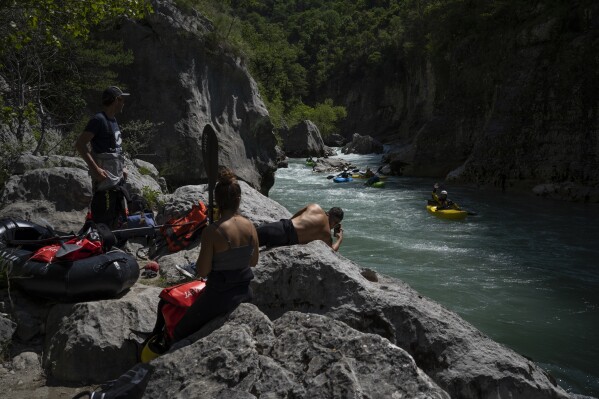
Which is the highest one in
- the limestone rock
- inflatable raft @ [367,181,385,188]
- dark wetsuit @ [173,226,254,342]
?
dark wetsuit @ [173,226,254,342]

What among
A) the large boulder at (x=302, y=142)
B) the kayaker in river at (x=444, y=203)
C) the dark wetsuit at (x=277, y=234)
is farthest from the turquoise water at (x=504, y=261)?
the large boulder at (x=302, y=142)

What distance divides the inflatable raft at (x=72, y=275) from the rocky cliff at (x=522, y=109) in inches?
671

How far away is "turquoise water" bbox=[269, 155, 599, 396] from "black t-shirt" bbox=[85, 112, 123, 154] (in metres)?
5.10

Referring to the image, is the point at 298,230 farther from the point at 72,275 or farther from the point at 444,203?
the point at 444,203

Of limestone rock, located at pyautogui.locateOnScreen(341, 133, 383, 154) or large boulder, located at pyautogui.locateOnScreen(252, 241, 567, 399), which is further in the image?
limestone rock, located at pyautogui.locateOnScreen(341, 133, 383, 154)

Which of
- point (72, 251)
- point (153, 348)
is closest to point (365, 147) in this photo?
point (72, 251)

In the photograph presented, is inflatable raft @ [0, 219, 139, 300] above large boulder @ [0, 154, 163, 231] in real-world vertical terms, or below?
below

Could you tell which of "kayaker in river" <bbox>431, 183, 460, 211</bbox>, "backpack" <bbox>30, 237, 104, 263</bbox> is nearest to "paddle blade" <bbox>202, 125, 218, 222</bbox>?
"backpack" <bbox>30, 237, 104, 263</bbox>

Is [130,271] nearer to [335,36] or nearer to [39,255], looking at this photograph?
[39,255]

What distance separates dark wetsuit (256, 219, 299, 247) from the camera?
4.77 m

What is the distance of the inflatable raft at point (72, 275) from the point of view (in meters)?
3.78

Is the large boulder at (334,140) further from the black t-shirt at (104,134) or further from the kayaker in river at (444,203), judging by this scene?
the black t-shirt at (104,134)

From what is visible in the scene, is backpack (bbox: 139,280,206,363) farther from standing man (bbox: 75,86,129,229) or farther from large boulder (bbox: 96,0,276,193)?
large boulder (bbox: 96,0,276,193)

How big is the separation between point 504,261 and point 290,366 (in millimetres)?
8710
